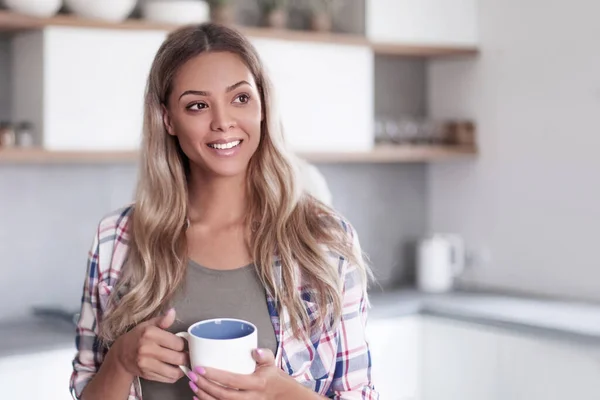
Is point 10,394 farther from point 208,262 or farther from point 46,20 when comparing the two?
point 208,262

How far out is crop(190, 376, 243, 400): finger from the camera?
1.26 m

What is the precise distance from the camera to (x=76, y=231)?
3090 mm

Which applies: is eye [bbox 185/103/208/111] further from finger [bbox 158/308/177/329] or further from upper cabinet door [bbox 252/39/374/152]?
upper cabinet door [bbox 252/39/374/152]

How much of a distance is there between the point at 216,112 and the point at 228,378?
43cm

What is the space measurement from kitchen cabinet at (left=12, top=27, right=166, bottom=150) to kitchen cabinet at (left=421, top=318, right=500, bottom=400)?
1249mm

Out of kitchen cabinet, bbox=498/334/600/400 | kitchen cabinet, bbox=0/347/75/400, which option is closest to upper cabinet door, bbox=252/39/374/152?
kitchen cabinet, bbox=498/334/600/400

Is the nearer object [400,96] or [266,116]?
[266,116]

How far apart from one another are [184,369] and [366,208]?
2.51 meters

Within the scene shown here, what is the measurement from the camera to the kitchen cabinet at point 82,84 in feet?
8.90

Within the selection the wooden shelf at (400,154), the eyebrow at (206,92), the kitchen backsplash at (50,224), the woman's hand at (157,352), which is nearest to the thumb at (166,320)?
the woman's hand at (157,352)

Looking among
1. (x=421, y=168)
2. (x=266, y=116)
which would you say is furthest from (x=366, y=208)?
(x=266, y=116)

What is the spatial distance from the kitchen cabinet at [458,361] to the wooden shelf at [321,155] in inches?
24.7

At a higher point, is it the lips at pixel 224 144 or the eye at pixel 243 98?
the eye at pixel 243 98

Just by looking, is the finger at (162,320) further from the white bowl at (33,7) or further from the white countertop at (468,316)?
the white bowl at (33,7)
